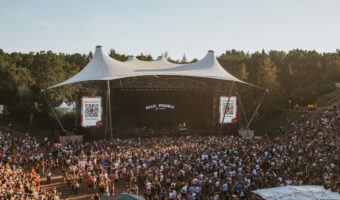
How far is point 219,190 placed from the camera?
1041 centimetres

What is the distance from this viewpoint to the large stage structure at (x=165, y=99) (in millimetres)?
23938

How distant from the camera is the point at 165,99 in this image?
1057 inches

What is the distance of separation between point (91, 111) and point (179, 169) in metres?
12.6

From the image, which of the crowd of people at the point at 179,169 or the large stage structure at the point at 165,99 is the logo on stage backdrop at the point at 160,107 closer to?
the large stage structure at the point at 165,99

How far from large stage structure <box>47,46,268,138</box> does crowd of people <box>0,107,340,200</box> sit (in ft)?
24.8

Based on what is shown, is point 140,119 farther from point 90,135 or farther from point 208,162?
point 208,162

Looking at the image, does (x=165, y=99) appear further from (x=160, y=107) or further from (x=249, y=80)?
(x=249, y=80)

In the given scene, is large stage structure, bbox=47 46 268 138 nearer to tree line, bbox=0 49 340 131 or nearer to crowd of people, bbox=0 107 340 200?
tree line, bbox=0 49 340 131

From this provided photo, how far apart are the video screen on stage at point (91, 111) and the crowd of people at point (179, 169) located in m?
Answer: 5.75

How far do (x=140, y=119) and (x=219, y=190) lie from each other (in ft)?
54.3

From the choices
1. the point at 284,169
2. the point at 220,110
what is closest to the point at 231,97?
the point at 220,110

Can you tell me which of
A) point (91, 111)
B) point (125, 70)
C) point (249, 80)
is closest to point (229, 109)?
point (125, 70)

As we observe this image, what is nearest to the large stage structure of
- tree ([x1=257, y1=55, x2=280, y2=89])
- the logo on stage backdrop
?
the logo on stage backdrop

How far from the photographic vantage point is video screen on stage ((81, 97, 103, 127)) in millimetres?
22719
